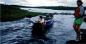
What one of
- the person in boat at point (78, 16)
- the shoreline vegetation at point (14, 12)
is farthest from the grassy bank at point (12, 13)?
the person in boat at point (78, 16)

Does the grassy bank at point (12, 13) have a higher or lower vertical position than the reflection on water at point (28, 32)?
higher

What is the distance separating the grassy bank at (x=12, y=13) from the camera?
302 cm

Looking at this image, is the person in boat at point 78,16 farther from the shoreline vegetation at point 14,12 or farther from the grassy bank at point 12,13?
the grassy bank at point 12,13

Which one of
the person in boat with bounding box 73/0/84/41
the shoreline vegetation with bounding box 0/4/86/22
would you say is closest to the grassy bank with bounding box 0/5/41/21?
the shoreline vegetation with bounding box 0/4/86/22

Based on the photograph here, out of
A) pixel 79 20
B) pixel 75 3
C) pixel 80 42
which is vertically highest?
pixel 75 3

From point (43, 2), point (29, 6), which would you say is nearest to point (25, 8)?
point (29, 6)

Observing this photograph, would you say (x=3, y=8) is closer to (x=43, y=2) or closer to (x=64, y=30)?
(x=43, y=2)

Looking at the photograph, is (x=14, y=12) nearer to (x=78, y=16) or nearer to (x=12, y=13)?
(x=12, y=13)

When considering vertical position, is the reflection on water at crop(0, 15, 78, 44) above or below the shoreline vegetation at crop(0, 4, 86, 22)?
below

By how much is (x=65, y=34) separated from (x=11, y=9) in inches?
30.8

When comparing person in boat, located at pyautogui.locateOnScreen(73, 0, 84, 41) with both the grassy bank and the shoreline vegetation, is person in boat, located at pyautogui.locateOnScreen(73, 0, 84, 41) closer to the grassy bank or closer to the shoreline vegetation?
the shoreline vegetation

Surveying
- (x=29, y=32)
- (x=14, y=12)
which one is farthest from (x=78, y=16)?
(x=14, y=12)

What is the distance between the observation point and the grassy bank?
302 cm

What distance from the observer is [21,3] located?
3.15 m
